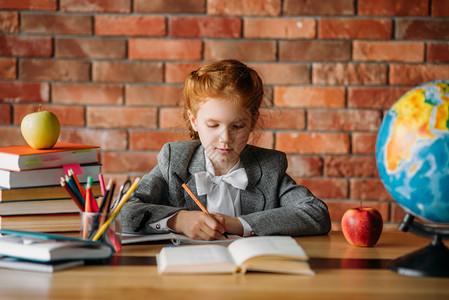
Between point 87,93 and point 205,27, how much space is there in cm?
55

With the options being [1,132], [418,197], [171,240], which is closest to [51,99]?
[1,132]

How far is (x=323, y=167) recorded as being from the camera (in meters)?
2.21

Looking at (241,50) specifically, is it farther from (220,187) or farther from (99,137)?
(220,187)

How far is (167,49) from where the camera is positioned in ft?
7.21

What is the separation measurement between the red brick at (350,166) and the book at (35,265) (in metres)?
1.41

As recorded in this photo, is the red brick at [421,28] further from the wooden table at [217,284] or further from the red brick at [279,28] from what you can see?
the wooden table at [217,284]

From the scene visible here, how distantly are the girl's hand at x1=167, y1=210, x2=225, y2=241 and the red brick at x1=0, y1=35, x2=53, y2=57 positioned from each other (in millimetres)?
1253

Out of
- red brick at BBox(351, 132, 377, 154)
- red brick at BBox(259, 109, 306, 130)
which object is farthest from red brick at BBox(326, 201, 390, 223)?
red brick at BBox(259, 109, 306, 130)

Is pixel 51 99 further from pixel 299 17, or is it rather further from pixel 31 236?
pixel 31 236

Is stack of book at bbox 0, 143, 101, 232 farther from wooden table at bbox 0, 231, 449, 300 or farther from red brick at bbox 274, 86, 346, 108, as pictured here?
red brick at bbox 274, 86, 346, 108

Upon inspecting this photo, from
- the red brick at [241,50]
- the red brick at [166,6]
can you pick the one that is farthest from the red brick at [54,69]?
the red brick at [241,50]

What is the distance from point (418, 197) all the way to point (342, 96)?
1.28 m

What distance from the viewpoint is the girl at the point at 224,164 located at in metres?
1.46

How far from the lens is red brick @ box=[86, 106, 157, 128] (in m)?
2.22
